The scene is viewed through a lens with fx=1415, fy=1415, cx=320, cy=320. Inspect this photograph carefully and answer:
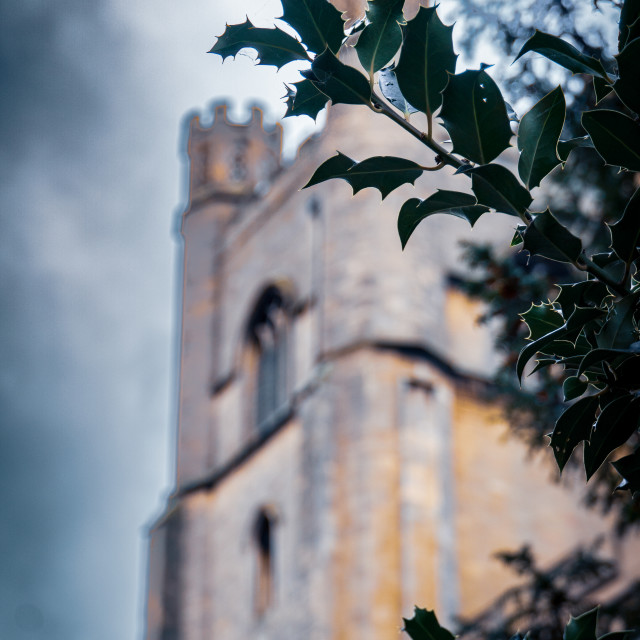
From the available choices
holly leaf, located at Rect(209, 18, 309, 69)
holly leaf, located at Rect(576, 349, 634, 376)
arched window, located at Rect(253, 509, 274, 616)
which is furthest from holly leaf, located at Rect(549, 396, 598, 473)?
arched window, located at Rect(253, 509, 274, 616)

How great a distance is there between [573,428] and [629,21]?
0.56 m

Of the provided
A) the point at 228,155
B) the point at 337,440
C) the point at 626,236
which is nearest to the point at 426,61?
the point at 626,236

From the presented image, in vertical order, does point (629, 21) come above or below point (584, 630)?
above

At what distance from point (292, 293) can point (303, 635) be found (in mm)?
5767

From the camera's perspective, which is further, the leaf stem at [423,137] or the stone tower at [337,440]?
the stone tower at [337,440]

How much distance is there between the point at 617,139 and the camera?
5.73 ft

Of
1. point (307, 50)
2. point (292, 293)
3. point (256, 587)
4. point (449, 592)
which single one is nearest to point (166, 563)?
point (256, 587)

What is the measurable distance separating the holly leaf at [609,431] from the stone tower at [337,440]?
44.9 feet

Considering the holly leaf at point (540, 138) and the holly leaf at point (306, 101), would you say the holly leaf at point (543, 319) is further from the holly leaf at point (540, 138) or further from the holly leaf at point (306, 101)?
the holly leaf at point (306, 101)

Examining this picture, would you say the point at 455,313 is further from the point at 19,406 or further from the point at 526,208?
the point at 526,208

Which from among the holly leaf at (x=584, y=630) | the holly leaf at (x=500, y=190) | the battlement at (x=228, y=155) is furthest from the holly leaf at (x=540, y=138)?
the battlement at (x=228, y=155)

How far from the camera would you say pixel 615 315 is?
181 centimetres

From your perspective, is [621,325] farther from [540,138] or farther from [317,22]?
[317,22]

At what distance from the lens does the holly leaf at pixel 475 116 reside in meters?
1.70
